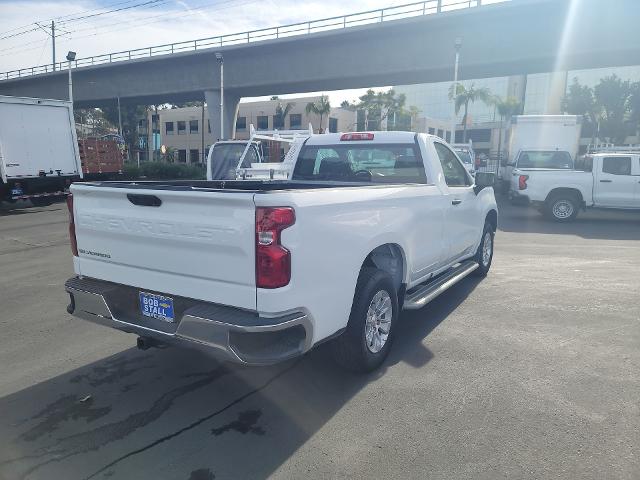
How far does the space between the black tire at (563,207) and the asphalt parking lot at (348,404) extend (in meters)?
8.87

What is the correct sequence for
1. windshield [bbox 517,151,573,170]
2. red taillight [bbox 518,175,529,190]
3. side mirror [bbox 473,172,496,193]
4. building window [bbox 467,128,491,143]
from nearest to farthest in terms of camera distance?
side mirror [bbox 473,172,496,193] → red taillight [bbox 518,175,529,190] → windshield [bbox 517,151,573,170] → building window [bbox 467,128,491,143]

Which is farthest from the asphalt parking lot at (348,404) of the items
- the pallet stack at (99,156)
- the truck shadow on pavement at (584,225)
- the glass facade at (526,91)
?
the glass facade at (526,91)

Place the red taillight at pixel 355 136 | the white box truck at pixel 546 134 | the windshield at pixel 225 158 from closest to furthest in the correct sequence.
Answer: the red taillight at pixel 355 136 → the windshield at pixel 225 158 → the white box truck at pixel 546 134

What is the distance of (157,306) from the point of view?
11.0ft

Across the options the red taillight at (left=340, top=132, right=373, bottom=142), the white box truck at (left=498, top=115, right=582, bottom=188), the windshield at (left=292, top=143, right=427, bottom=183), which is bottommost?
the windshield at (left=292, top=143, right=427, bottom=183)

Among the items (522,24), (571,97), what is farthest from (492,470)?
(571,97)

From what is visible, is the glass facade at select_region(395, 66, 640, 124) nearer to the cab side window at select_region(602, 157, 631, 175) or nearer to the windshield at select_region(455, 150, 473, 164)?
the windshield at select_region(455, 150, 473, 164)

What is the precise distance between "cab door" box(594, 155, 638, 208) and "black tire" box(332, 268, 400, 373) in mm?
12336

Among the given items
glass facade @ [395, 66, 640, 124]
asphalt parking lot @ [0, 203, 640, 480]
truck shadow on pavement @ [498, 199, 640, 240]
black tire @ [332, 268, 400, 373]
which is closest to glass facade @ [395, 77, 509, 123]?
glass facade @ [395, 66, 640, 124]

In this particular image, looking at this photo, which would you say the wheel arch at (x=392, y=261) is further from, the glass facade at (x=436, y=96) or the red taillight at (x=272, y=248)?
the glass facade at (x=436, y=96)

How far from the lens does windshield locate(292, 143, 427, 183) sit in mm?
5297

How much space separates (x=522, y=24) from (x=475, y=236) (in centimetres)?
2264

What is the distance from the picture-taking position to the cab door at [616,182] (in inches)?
536

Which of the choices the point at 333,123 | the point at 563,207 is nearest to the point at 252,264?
the point at 563,207
